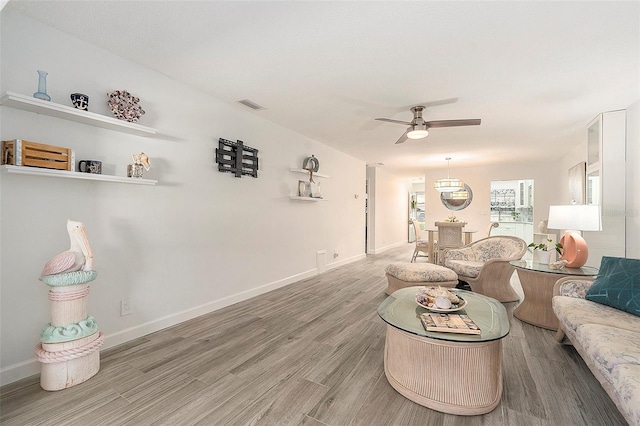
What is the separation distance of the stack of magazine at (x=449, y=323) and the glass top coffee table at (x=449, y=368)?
4 cm

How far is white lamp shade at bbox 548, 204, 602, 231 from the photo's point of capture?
2.77 meters

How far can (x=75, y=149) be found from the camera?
2230mm

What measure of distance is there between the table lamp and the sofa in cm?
33

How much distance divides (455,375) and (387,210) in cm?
743

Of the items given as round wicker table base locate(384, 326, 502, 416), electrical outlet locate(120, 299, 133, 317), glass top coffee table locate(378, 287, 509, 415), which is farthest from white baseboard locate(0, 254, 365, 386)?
round wicker table base locate(384, 326, 502, 416)

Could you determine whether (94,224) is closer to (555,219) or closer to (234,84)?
(234,84)

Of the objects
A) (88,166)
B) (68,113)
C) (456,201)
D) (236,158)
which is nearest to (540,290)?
(236,158)

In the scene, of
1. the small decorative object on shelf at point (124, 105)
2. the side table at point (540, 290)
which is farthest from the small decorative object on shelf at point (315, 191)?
the side table at point (540, 290)

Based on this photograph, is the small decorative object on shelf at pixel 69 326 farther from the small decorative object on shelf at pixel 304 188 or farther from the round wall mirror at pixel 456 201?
the round wall mirror at pixel 456 201

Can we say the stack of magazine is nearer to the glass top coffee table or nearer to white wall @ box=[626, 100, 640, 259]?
the glass top coffee table

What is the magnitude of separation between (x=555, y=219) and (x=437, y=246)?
2711 mm

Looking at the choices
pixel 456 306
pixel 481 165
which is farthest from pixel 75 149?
pixel 481 165

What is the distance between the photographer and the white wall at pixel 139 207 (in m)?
1.98

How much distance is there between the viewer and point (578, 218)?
9.32ft
